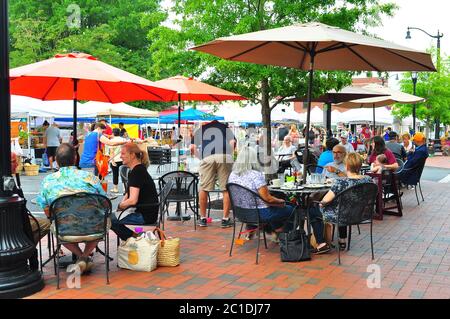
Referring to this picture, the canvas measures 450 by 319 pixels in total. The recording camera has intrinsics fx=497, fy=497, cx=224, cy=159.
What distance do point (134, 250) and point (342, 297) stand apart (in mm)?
2179

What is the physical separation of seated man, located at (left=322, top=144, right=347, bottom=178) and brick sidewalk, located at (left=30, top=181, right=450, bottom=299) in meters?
0.97

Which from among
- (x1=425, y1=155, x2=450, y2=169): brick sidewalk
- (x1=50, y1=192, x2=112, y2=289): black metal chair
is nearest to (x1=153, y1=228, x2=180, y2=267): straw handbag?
(x1=50, y1=192, x2=112, y2=289): black metal chair

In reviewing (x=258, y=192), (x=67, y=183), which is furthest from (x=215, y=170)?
(x=67, y=183)

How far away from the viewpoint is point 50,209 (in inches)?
184

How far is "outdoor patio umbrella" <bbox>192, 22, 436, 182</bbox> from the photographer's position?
5.38 metres


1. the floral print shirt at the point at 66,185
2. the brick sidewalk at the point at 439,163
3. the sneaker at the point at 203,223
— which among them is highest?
the floral print shirt at the point at 66,185

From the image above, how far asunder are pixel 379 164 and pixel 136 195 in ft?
16.0

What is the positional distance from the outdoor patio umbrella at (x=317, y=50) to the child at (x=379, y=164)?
212 cm

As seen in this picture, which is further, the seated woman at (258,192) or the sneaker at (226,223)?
the sneaker at (226,223)

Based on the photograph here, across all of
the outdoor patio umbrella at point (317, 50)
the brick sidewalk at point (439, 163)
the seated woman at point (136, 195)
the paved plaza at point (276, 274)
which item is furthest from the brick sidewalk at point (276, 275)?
the brick sidewalk at point (439, 163)

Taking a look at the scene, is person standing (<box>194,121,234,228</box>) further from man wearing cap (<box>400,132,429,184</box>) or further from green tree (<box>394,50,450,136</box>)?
green tree (<box>394,50,450,136</box>)

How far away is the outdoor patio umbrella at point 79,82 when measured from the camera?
17.8 feet

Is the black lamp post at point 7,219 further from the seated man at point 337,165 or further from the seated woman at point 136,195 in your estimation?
the seated man at point 337,165
